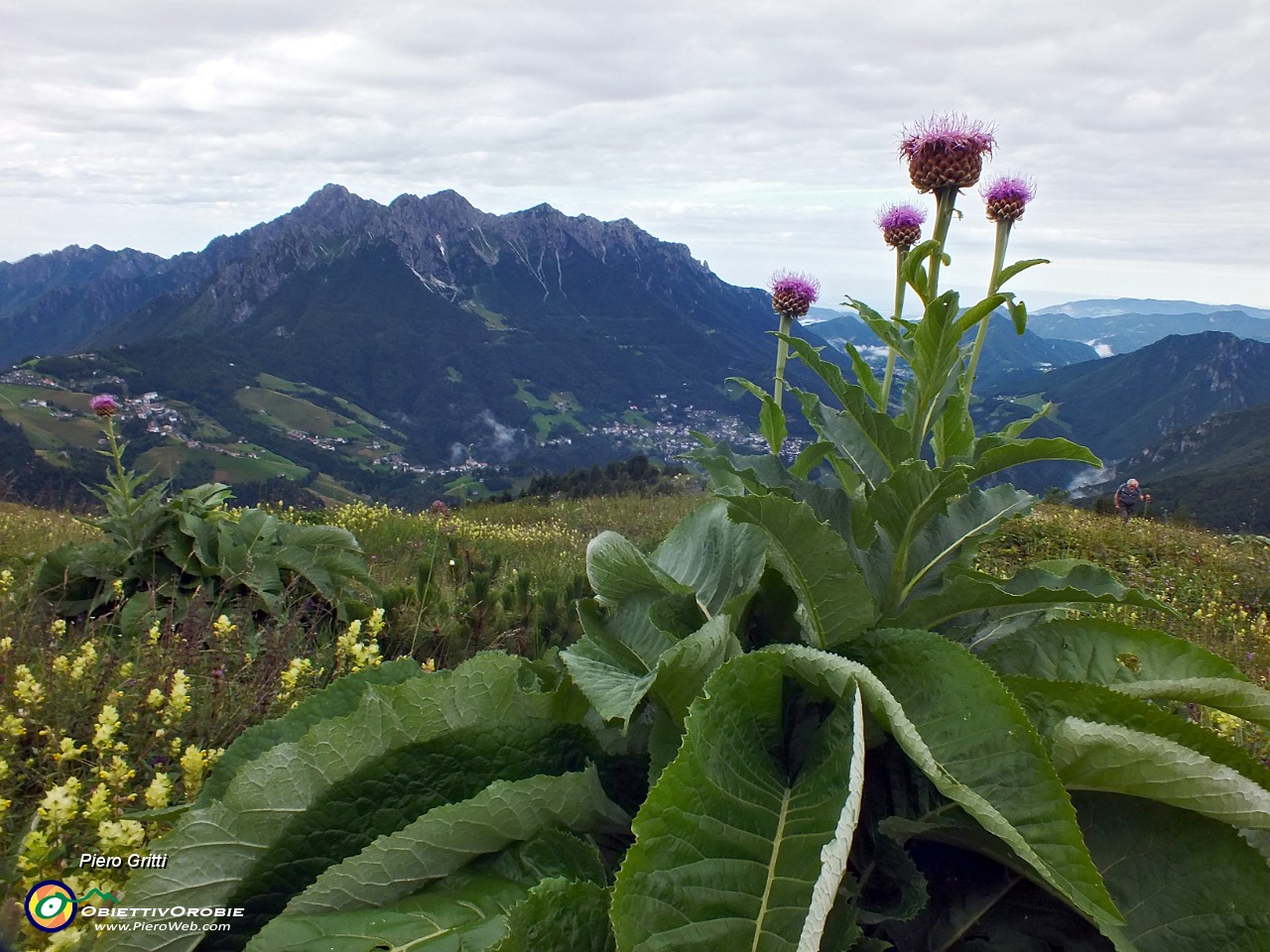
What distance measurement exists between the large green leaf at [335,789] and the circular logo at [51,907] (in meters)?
0.42

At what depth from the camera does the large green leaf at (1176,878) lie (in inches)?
54.2

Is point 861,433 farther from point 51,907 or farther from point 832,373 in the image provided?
point 51,907

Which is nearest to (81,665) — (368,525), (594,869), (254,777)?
(254,777)

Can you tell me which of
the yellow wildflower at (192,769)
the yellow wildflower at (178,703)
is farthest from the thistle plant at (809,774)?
the yellow wildflower at (178,703)

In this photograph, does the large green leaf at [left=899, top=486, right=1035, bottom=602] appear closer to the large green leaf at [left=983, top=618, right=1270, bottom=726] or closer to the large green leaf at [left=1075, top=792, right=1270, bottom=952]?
the large green leaf at [left=983, top=618, right=1270, bottom=726]

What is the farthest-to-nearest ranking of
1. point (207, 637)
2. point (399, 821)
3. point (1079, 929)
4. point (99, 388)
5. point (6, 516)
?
point (99, 388)
point (6, 516)
point (207, 637)
point (399, 821)
point (1079, 929)

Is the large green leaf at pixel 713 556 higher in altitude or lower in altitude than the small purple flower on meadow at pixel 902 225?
lower

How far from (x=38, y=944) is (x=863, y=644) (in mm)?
1900

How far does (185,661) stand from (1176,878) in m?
4.23

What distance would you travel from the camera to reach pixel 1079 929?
4.98 ft

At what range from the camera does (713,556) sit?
6.91 ft

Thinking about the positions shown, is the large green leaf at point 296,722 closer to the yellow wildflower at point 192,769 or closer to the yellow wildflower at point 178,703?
the yellow wildflower at point 192,769

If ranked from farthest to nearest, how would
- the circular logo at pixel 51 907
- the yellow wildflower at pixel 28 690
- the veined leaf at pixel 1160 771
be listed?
the yellow wildflower at pixel 28 690, the circular logo at pixel 51 907, the veined leaf at pixel 1160 771

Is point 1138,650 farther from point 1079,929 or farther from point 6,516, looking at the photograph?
point 6,516
